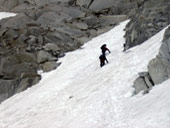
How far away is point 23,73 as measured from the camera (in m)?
28.8

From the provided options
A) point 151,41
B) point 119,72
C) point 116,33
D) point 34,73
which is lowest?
point 119,72

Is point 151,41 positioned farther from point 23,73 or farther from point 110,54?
point 23,73

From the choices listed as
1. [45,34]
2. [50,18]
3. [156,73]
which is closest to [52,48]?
[45,34]

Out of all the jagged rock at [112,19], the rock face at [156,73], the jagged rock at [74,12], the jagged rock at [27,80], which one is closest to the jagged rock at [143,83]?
the rock face at [156,73]

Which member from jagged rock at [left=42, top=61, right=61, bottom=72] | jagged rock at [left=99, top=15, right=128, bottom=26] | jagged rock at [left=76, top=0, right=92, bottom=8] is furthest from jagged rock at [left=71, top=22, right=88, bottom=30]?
jagged rock at [left=42, top=61, right=61, bottom=72]

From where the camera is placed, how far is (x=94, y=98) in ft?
61.9

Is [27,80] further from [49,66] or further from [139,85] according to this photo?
[139,85]

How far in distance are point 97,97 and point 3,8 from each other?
150 feet

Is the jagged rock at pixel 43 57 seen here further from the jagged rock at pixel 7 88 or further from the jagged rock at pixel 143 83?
the jagged rock at pixel 143 83

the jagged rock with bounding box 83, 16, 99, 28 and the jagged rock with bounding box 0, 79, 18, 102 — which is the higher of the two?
the jagged rock with bounding box 83, 16, 99, 28

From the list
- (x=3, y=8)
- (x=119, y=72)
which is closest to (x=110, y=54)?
(x=119, y=72)

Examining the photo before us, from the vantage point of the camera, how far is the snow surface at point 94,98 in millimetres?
14078

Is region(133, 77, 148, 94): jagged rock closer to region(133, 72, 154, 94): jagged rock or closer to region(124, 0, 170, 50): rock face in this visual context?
region(133, 72, 154, 94): jagged rock

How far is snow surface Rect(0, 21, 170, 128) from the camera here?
554 inches
